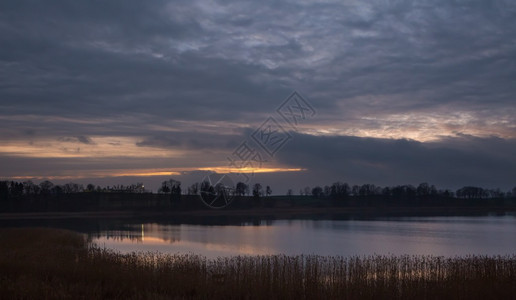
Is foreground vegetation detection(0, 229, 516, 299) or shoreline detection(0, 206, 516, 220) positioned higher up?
foreground vegetation detection(0, 229, 516, 299)

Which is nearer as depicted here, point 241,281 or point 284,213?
point 241,281

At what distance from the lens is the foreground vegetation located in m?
11.2

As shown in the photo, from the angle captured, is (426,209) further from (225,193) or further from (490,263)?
(490,263)

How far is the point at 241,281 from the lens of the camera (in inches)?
A: 517

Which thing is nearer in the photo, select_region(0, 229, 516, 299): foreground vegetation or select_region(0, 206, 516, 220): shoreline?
select_region(0, 229, 516, 299): foreground vegetation

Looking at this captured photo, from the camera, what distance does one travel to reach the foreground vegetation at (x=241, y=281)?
11.2 meters

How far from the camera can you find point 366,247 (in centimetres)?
3172

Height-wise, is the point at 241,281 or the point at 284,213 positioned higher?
the point at 241,281

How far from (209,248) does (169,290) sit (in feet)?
61.5

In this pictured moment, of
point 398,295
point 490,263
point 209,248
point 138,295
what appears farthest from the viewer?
point 209,248

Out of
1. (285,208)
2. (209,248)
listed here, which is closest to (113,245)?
(209,248)

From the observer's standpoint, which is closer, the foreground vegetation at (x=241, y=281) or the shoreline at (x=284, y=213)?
the foreground vegetation at (x=241, y=281)

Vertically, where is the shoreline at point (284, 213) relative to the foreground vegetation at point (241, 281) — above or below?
below

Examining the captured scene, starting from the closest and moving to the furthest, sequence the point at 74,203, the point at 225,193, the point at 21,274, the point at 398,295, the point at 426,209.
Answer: the point at 398,295
the point at 21,274
the point at 74,203
the point at 225,193
the point at 426,209
